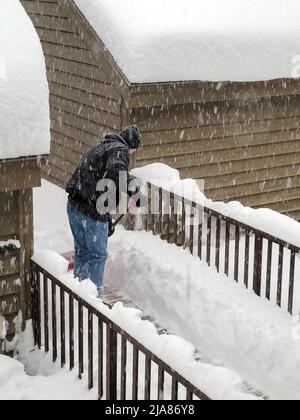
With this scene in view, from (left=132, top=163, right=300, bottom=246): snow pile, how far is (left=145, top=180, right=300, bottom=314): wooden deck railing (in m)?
0.12

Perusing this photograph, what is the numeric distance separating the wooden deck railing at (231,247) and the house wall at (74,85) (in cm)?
139

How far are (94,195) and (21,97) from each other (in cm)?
153

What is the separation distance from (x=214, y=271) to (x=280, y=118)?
12.8ft

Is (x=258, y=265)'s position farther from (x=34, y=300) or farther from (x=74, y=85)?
(x=74, y=85)

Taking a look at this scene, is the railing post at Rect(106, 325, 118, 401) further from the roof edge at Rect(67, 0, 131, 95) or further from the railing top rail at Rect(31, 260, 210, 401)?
the roof edge at Rect(67, 0, 131, 95)

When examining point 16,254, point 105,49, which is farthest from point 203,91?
point 16,254

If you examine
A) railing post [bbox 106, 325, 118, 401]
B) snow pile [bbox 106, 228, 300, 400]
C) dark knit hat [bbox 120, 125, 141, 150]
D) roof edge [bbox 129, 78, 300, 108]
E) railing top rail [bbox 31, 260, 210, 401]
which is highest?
roof edge [bbox 129, 78, 300, 108]

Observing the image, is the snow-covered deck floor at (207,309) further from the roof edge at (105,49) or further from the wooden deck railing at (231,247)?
the roof edge at (105,49)

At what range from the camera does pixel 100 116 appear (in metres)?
9.30

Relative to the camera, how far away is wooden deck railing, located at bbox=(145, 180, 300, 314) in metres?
6.92

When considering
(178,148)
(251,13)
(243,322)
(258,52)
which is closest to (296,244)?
(243,322)

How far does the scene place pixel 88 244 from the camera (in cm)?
668

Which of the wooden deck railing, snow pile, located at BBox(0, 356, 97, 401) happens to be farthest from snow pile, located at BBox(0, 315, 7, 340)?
the wooden deck railing

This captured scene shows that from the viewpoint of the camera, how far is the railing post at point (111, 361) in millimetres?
4766
